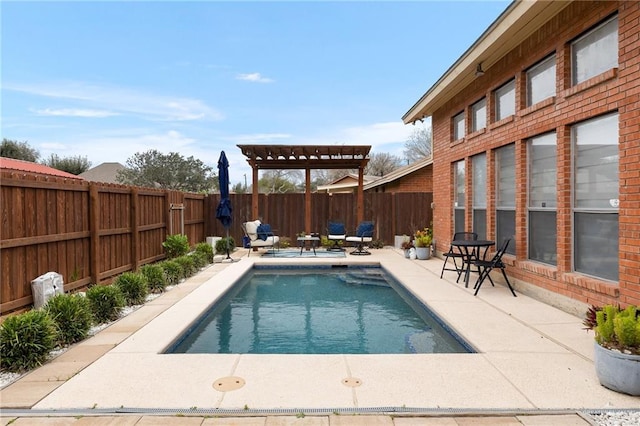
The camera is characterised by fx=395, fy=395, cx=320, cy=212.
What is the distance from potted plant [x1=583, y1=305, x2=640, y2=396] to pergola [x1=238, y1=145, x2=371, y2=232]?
9335 mm

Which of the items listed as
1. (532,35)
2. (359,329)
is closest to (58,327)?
(359,329)

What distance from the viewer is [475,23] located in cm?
1081

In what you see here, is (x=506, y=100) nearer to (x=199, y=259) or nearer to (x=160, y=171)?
(x=199, y=259)

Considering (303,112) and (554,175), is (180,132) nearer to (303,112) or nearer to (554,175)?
(303,112)

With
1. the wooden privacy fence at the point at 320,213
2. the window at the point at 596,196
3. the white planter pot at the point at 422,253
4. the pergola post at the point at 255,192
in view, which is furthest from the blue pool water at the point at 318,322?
the wooden privacy fence at the point at 320,213

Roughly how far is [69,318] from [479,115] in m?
7.80

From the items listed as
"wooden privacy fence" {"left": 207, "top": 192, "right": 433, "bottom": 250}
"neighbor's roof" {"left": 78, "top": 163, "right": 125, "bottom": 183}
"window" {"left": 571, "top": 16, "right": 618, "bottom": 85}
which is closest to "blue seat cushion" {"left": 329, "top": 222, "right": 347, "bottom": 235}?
"wooden privacy fence" {"left": 207, "top": 192, "right": 433, "bottom": 250}

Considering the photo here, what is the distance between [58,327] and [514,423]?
4.19m

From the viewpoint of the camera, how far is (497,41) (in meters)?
6.04

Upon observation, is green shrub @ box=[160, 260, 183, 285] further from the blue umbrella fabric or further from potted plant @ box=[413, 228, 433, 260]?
potted plant @ box=[413, 228, 433, 260]

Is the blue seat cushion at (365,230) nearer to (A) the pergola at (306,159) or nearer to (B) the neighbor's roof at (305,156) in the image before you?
(A) the pergola at (306,159)

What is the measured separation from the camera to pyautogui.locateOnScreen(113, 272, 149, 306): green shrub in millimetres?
5777

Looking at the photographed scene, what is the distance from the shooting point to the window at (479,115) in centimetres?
789

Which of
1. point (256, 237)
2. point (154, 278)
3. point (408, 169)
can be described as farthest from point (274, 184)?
point (154, 278)
